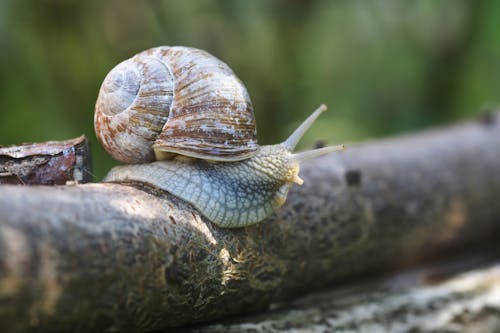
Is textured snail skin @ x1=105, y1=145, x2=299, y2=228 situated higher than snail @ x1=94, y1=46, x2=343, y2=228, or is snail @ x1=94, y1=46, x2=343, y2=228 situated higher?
snail @ x1=94, y1=46, x2=343, y2=228

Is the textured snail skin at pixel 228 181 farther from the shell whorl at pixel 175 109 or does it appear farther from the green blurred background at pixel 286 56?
the green blurred background at pixel 286 56

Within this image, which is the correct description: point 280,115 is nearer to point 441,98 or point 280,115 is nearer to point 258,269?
point 441,98

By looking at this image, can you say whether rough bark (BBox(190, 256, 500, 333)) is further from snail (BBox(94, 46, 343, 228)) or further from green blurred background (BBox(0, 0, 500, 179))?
green blurred background (BBox(0, 0, 500, 179))

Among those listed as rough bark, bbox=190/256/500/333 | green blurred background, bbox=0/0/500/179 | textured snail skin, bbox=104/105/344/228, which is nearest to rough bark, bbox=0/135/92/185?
textured snail skin, bbox=104/105/344/228

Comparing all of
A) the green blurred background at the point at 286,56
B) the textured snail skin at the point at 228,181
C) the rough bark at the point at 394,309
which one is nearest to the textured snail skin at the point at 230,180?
the textured snail skin at the point at 228,181

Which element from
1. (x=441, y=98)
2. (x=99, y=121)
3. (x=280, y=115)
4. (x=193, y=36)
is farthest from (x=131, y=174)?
(x=441, y=98)

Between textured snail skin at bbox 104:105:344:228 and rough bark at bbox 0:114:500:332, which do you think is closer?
rough bark at bbox 0:114:500:332

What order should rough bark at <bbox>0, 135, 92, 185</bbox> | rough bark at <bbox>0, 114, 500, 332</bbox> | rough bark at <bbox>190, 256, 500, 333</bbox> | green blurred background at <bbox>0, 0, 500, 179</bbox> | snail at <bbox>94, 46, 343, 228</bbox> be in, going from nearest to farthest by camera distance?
rough bark at <bbox>0, 114, 500, 332</bbox> → rough bark at <bbox>0, 135, 92, 185</bbox> → snail at <bbox>94, 46, 343, 228</bbox> → rough bark at <bbox>190, 256, 500, 333</bbox> → green blurred background at <bbox>0, 0, 500, 179</bbox>
